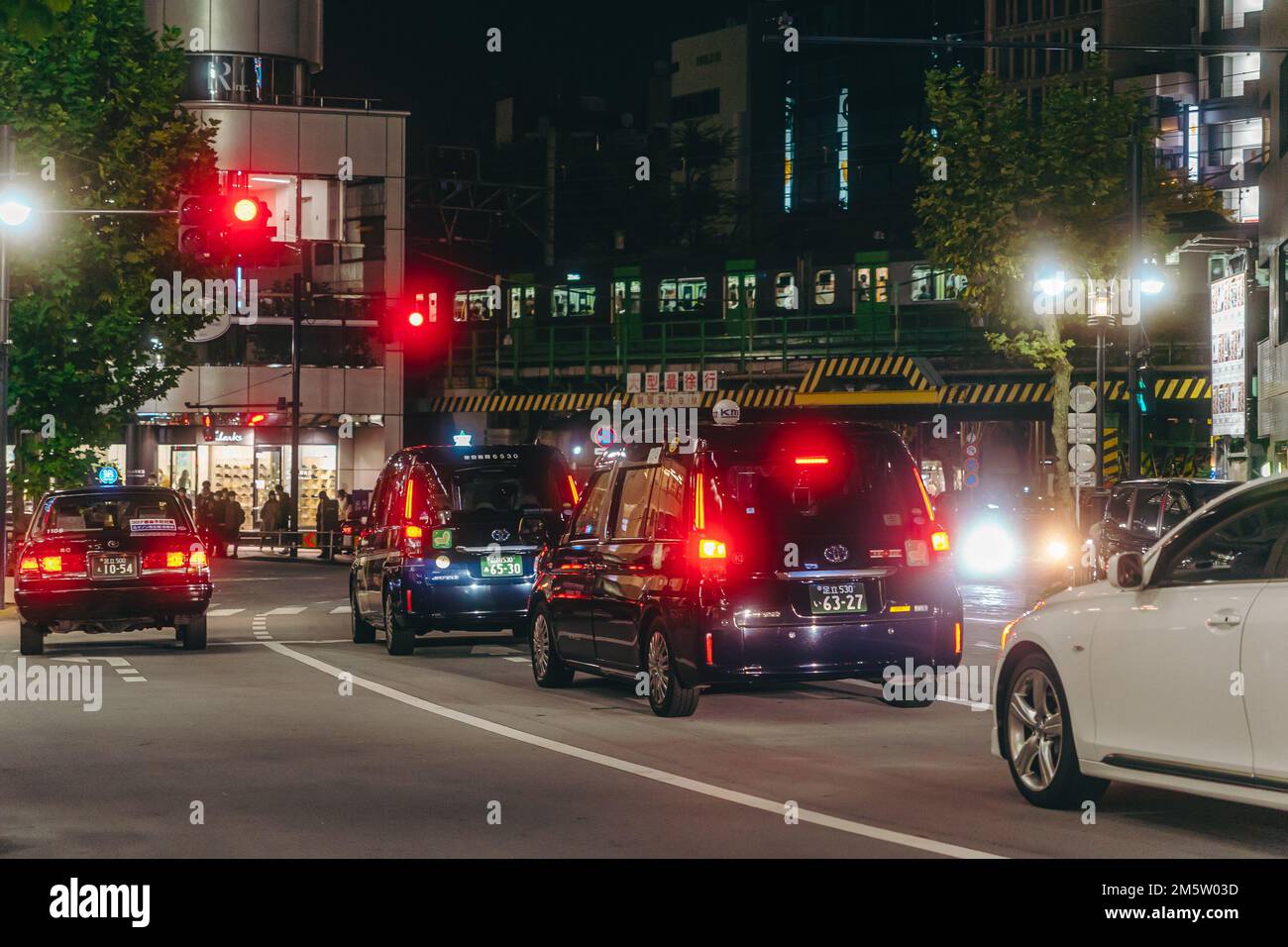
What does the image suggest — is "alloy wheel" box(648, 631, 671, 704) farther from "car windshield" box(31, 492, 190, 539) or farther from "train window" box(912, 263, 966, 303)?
"train window" box(912, 263, 966, 303)

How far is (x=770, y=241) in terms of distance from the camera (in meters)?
84.4

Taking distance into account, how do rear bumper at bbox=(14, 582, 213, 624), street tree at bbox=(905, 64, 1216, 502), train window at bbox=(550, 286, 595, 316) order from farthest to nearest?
train window at bbox=(550, 286, 595, 316) < street tree at bbox=(905, 64, 1216, 502) < rear bumper at bbox=(14, 582, 213, 624)

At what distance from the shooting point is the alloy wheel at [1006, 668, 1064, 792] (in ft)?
31.5

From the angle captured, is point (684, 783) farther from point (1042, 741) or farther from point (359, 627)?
point (359, 627)

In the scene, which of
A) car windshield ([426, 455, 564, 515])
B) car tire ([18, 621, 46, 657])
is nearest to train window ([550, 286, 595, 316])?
car windshield ([426, 455, 564, 515])

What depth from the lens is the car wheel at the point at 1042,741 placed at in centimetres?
948

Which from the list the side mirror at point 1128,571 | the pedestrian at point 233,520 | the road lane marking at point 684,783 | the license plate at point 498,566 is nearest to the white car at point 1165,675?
the side mirror at point 1128,571

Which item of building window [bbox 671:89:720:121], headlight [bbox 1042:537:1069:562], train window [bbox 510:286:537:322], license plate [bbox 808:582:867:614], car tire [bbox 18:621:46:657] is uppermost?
building window [bbox 671:89:720:121]

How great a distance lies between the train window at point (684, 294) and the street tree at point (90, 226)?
65.2 feet

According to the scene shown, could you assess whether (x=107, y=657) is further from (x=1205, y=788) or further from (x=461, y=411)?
(x=461, y=411)

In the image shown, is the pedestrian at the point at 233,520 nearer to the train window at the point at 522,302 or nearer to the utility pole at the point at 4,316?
the train window at the point at 522,302

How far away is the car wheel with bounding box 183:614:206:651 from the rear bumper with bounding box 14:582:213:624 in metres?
0.51

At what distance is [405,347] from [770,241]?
22658mm
